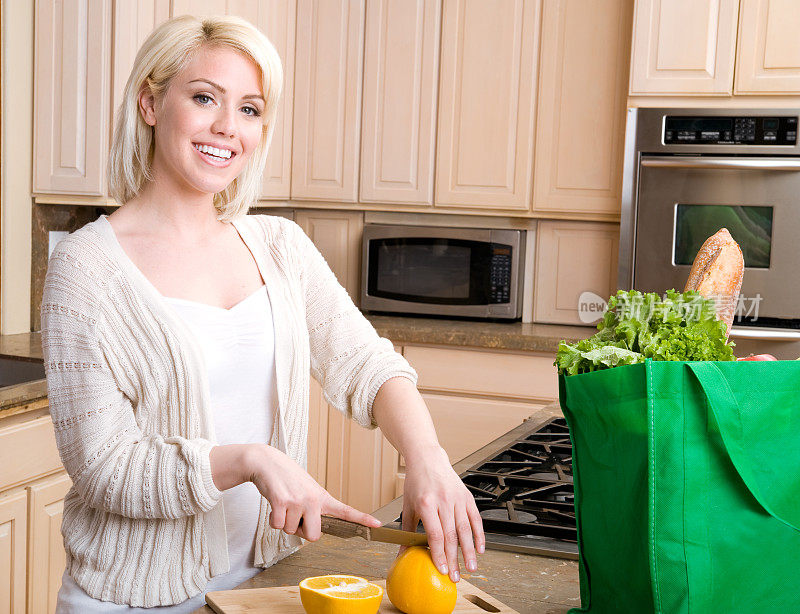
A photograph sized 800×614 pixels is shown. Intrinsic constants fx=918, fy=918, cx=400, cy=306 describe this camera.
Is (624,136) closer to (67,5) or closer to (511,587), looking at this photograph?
(67,5)

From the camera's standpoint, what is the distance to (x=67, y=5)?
8.18 feet

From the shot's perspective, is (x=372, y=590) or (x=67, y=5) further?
(x=67, y=5)

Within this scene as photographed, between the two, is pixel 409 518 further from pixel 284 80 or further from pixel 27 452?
pixel 284 80

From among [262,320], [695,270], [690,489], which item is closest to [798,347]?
[695,270]

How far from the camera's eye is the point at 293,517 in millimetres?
897

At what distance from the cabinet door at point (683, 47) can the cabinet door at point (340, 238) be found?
1193 mm

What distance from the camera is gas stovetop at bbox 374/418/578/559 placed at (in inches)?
43.2

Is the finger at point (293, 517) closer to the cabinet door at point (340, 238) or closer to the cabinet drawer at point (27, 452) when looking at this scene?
the cabinet drawer at point (27, 452)

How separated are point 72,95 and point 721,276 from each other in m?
2.02

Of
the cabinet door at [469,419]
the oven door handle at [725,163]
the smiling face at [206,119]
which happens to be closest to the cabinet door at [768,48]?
the oven door handle at [725,163]

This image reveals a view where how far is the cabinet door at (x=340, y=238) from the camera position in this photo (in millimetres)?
3574

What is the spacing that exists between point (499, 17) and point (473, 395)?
4.29 ft

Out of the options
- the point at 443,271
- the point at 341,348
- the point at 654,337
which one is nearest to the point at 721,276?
the point at 654,337

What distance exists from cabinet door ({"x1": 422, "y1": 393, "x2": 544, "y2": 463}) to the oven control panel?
991 millimetres
